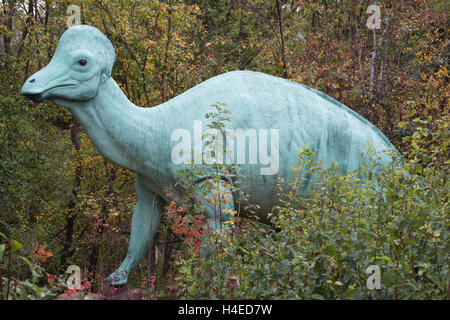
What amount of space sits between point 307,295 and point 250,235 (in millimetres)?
1274

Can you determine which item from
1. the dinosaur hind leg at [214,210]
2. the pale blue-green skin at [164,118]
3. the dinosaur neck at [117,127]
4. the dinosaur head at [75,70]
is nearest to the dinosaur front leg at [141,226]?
the pale blue-green skin at [164,118]

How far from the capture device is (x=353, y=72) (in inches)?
391

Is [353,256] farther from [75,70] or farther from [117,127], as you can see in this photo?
[75,70]

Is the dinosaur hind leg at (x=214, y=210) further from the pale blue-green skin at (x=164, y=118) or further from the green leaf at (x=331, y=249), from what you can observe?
the green leaf at (x=331, y=249)

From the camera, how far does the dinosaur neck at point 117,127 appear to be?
16.3 feet

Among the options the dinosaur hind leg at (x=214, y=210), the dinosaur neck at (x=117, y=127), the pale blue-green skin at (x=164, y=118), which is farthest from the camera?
the dinosaur neck at (x=117, y=127)

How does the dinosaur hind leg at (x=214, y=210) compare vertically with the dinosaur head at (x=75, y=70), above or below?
below

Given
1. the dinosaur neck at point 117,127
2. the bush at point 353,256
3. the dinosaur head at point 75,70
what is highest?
the dinosaur head at point 75,70

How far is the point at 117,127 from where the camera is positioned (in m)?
5.04

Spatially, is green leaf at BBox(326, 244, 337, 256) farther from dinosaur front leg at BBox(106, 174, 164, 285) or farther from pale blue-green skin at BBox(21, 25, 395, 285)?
dinosaur front leg at BBox(106, 174, 164, 285)

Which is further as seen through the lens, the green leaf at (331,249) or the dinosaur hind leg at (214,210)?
the dinosaur hind leg at (214,210)

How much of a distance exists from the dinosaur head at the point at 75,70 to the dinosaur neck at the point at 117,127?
0.11 meters

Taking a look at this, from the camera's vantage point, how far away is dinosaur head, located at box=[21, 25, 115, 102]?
15.4ft
